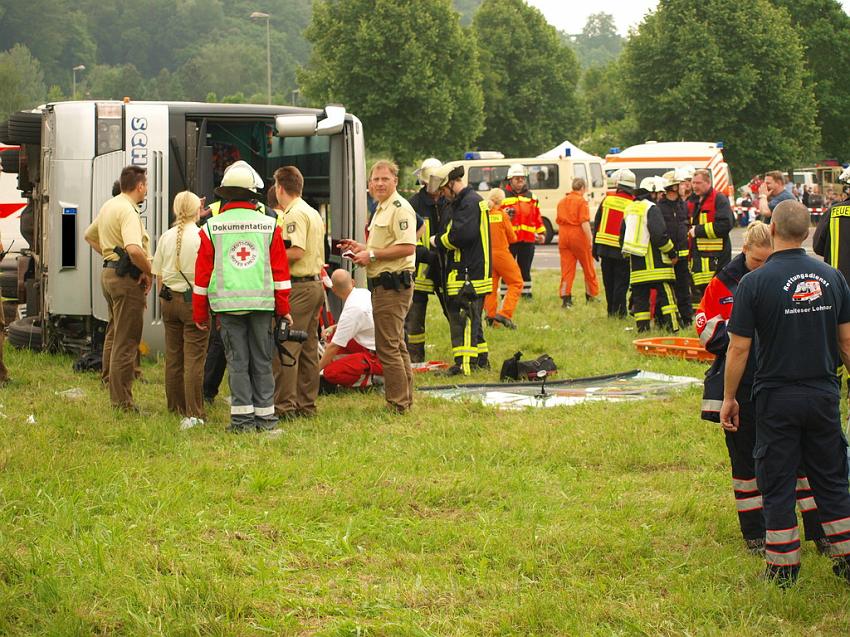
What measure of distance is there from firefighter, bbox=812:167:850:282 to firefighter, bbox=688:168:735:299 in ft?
13.2

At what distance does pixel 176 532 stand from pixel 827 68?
50.4 m

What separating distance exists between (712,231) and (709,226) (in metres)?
0.06

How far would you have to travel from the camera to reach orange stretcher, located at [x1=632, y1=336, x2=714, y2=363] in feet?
37.2

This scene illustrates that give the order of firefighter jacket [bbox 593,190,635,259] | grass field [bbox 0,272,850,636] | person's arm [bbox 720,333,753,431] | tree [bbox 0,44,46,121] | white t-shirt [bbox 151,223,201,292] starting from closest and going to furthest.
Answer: grass field [bbox 0,272,850,636] → person's arm [bbox 720,333,753,431] → white t-shirt [bbox 151,223,201,292] → firefighter jacket [bbox 593,190,635,259] → tree [bbox 0,44,46,121]

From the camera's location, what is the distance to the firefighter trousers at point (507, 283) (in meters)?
14.0

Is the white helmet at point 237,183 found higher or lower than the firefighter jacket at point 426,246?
higher

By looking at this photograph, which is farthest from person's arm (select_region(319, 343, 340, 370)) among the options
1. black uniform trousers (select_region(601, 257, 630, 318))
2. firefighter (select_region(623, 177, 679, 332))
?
black uniform trousers (select_region(601, 257, 630, 318))

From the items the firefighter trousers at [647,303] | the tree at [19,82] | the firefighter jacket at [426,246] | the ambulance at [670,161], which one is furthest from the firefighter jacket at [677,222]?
the tree at [19,82]

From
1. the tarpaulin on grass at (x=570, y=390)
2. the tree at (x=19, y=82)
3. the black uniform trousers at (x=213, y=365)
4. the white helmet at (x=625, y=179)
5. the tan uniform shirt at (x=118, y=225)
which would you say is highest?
the tree at (x=19, y=82)

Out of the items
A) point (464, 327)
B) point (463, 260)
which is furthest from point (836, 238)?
point (464, 327)

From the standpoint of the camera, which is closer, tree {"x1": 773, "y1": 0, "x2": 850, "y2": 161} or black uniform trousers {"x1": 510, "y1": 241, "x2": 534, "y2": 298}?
black uniform trousers {"x1": 510, "y1": 241, "x2": 534, "y2": 298}

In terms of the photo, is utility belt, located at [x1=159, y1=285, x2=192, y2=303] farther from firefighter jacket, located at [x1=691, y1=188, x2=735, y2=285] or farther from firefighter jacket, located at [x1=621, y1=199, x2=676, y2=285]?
firefighter jacket, located at [x1=691, y1=188, x2=735, y2=285]

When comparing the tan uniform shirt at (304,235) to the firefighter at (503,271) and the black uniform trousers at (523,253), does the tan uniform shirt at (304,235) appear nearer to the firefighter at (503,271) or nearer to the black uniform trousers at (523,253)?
the firefighter at (503,271)

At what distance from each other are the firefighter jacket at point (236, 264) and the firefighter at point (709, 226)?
654cm
